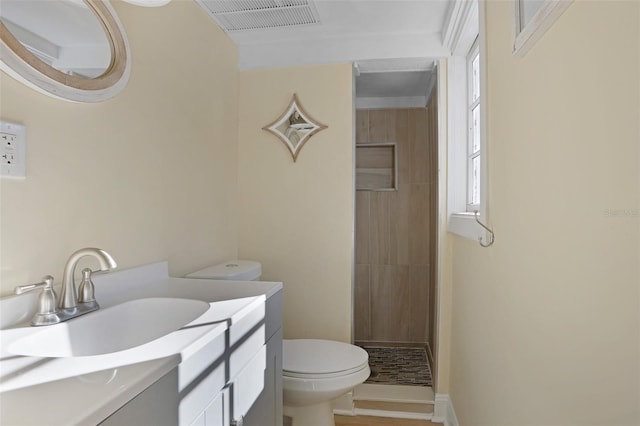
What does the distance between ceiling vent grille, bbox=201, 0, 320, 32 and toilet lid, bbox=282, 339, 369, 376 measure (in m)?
1.66

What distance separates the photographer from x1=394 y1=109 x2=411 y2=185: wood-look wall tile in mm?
3348

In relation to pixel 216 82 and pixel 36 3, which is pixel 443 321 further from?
pixel 36 3

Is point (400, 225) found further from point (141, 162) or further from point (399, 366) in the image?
point (141, 162)

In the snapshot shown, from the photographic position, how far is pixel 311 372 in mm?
1700

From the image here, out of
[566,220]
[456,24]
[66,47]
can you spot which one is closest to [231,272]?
[66,47]

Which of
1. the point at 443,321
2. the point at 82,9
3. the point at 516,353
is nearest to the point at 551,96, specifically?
the point at 516,353

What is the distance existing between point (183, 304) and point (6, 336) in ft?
1.39

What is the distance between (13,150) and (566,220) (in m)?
1.24

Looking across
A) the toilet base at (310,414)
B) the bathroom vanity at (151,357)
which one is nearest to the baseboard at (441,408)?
the toilet base at (310,414)

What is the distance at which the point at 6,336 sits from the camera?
82cm

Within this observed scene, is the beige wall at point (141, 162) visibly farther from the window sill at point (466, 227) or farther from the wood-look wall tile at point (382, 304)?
the wood-look wall tile at point (382, 304)

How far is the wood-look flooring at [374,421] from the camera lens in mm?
2195

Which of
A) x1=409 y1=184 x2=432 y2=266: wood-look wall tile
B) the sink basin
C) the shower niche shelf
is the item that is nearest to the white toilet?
the sink basin

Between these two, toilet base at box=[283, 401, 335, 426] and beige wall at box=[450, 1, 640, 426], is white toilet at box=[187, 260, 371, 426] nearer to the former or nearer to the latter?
toilet base at box=[283, 401, 335, 426]
